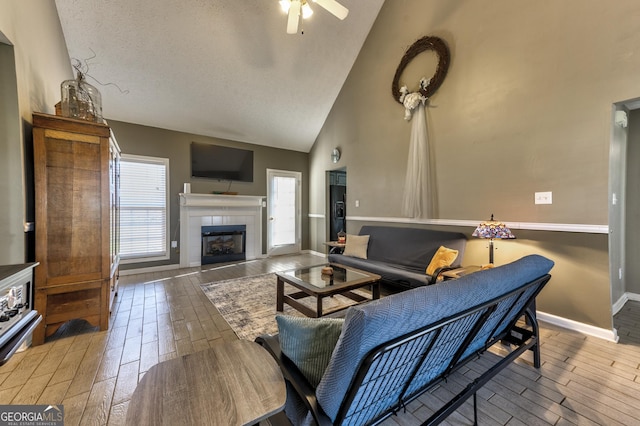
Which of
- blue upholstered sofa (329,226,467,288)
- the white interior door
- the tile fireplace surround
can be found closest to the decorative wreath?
blue upholstered sofa (329,226,467,288)

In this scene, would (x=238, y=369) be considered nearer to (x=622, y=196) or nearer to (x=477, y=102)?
(x=477, y=102)

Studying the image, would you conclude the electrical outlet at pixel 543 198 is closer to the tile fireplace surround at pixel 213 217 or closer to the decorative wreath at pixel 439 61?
the decorative wreath at pixel 439 61

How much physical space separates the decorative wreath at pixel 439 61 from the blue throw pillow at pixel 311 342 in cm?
346

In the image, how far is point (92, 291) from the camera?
7.29 feet

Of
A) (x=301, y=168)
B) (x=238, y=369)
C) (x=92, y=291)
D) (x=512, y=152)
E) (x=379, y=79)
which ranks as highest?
(x=379, y=79)

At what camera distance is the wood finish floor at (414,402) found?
4.47 ft

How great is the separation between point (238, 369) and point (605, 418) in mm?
1990

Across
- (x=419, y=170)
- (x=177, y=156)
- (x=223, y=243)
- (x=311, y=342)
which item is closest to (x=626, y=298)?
(x=419, y=170)

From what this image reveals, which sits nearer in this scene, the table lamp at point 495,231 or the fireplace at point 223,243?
the table lamp at point 495,231

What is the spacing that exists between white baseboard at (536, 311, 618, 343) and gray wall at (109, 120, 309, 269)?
4.80 m

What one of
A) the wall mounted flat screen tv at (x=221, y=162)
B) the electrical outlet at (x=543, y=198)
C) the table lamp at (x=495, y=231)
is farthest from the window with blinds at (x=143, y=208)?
the electrical outlet at (x=543, y=198)

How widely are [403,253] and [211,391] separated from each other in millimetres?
3051

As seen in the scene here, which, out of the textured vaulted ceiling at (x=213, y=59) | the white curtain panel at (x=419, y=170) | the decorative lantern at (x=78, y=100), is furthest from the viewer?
the white curtain panel at (x=419, y=170)

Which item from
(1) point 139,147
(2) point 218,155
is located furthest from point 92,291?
(2) point 218,155
